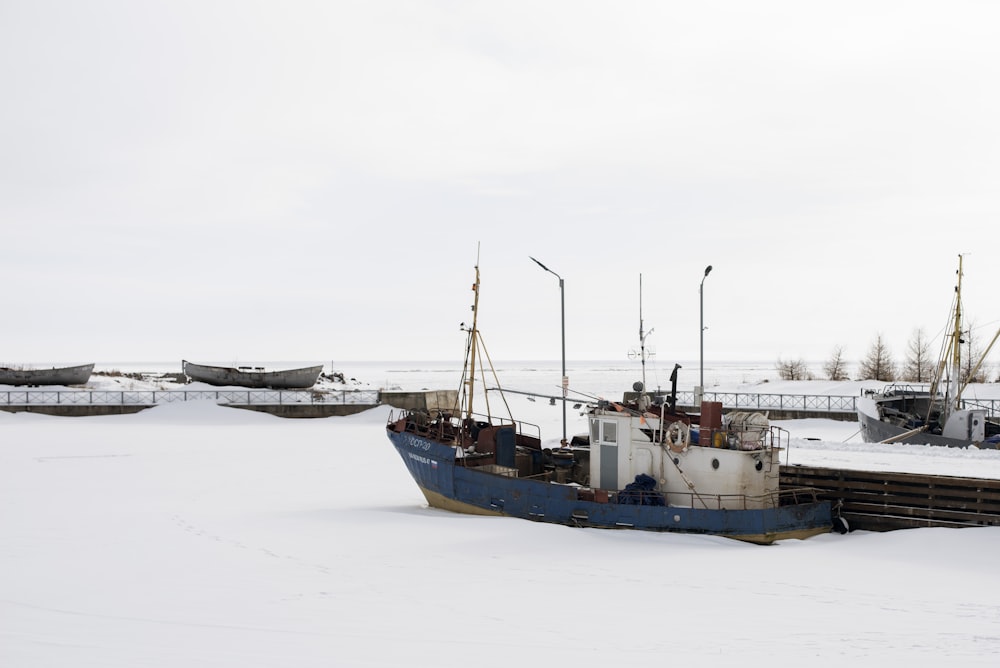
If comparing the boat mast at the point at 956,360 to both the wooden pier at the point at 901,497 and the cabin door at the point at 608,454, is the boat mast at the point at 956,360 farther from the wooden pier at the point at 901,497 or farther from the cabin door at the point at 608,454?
the cabin door at the point at 608,454

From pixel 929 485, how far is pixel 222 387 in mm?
46723

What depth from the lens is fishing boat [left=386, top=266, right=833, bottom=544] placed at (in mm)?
17562

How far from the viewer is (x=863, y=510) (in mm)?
19188

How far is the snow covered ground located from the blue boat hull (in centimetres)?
46

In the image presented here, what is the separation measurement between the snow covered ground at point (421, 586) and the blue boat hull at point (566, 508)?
1.52 feet

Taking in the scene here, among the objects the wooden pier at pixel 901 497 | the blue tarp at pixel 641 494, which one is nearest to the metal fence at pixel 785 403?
the wooden pier at pixel 901 497

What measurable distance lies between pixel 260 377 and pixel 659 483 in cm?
4160

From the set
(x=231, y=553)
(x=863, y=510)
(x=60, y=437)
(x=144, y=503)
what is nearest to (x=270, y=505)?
(x=144, y=503)

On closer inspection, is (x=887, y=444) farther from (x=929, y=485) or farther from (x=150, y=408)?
(x=150, y=408)

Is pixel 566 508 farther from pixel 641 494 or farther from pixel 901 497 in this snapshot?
pixel 901 497

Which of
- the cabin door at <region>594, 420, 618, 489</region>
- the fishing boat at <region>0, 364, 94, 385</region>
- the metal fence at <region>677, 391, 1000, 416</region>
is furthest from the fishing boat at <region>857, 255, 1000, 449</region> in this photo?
the fishing boat at <region>0, 364, 94, 385</region>

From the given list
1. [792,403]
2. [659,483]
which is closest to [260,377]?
[792,403]

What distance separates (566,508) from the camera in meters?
18.3

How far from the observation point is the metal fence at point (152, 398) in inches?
1705
